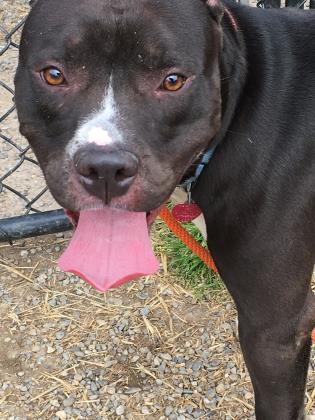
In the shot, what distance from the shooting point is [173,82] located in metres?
2.12

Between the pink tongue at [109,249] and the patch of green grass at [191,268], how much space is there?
4.50 feet

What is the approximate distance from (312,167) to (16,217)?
183cm

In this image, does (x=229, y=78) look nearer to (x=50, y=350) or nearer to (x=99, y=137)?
(x=99, y=137)

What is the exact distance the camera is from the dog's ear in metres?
2.21

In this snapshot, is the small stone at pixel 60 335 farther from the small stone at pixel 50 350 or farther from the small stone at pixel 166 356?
the small stone at pixel 166 356

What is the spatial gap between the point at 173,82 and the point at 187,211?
1.72 feet

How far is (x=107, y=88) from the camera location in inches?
81.7

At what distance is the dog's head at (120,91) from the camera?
201 cm

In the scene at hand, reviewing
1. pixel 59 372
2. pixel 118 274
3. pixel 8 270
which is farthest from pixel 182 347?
pixel 118 274

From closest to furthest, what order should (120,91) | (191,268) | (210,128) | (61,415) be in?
(120,91), (210,128), (61,415), (191,268)

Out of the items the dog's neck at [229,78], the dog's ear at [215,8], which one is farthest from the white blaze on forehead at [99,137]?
the dog's ear at [215,8]

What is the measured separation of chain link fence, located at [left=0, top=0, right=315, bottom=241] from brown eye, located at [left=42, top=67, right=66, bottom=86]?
124 centimetres

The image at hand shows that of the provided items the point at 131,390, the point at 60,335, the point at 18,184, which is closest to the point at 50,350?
the point at 60,335

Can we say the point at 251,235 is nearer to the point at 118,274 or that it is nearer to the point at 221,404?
the point at 118,274
